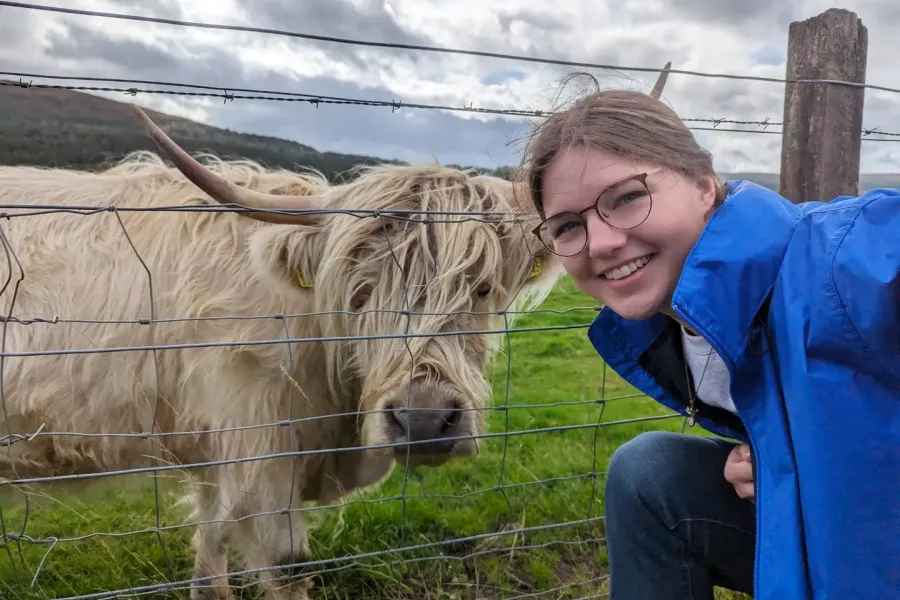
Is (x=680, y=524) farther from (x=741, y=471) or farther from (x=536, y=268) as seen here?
(x=536, y=268)

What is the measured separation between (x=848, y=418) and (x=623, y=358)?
0.66 metres

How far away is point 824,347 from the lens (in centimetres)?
117

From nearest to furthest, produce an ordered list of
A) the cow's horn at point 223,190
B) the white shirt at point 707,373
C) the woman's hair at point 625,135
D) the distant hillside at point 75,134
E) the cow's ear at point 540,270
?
the woman's hair at point 625,135 < the white shirt at point 707,373 < the cow's horn at point 223,190 < the cow's ear at point 540,270 < the distant hillside at point 75,134

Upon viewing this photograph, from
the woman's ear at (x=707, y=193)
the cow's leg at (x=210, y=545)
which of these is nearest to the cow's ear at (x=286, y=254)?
the cow's leg at (x=210, y=545)

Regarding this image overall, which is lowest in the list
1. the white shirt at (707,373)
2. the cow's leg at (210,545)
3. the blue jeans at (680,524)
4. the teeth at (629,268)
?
the cow's leg at (210,545)

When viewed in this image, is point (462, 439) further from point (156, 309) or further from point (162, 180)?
point (162, 180)

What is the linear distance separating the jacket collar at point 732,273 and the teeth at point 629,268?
4.8 inches

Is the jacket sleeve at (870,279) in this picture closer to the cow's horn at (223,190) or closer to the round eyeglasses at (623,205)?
the round eyeglasses at (623,205)

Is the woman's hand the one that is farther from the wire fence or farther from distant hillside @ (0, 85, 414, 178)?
distant hillside @ (0, 85, 414, 178)

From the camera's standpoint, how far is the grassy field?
276 centimetres

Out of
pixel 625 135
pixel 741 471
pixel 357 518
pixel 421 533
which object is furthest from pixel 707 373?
pixel 357 518

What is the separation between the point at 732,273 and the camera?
1.27m

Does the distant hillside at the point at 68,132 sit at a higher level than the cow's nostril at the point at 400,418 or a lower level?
higher

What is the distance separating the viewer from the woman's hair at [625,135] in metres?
1.39
